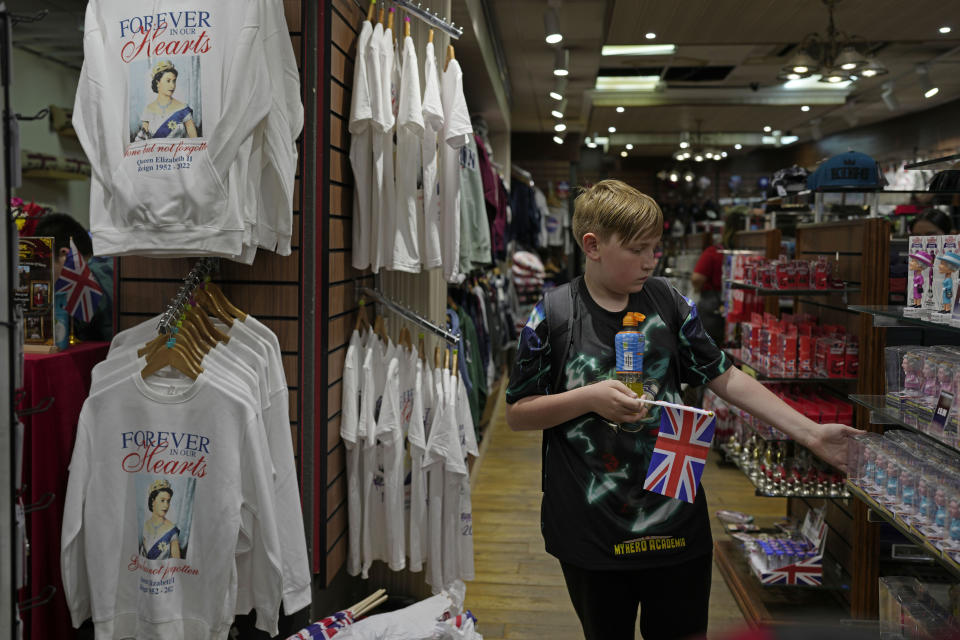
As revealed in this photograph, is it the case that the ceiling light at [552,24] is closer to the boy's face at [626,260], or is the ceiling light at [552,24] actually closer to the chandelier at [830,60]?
the chandelier at [830,60]

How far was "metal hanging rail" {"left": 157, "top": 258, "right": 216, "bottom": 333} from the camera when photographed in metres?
2.30

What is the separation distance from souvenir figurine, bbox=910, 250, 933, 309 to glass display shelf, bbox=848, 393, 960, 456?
0.93ft

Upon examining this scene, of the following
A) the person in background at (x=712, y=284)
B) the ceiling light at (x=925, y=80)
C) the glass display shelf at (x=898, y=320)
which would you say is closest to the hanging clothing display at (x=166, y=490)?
the glass display shelf at (x=898, y=320)

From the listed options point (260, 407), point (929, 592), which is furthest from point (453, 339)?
point (929, 592)

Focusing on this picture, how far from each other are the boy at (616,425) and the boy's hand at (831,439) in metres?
0.10

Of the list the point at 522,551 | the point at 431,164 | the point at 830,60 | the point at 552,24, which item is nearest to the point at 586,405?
the point at 431,164

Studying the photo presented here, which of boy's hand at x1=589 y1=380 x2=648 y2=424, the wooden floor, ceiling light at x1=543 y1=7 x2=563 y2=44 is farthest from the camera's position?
ceiling light at x1=543 y1=7 x2=563 y2=44

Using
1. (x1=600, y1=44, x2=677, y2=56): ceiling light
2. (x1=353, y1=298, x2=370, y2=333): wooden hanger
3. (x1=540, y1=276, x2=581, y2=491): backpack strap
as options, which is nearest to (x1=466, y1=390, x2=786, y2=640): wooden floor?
(x1=540, y1=276, x2=581, y2=491): backpack strap

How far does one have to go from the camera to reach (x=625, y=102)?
1021 centimetres

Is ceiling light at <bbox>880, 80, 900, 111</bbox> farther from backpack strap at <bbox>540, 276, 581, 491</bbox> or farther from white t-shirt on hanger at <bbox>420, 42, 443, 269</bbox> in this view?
backpack strap at <bbox>540, 276, 581, 491</bbox>

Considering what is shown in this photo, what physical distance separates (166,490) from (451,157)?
1666mm

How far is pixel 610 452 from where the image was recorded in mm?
1728

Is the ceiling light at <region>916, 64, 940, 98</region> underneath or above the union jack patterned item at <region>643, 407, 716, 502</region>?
above

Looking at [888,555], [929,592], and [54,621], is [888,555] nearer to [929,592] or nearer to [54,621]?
[929,592]
